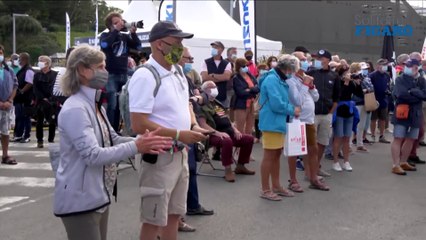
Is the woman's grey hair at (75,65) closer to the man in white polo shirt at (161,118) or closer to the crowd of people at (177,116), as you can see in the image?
the crowd of people at (177,116)

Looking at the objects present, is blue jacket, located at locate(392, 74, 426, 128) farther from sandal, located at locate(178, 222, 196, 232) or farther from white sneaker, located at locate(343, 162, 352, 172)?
sandal, located at locate(178, 222, 196, 232)

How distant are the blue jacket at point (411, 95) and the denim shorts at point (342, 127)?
2.49ft

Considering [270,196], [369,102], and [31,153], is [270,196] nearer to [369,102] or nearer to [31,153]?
[369,102]

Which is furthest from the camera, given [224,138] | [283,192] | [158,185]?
[224,138]

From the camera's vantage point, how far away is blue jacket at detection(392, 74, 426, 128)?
8436mm

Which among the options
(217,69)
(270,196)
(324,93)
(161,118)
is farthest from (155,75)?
(217,69)

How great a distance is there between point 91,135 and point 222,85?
24.8 feet

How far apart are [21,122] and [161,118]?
939 centimetres

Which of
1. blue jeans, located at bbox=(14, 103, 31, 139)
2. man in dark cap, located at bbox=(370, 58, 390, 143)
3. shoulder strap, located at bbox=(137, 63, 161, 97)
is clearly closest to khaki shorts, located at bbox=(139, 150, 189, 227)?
shoulder strap, located at bbox=(137, 63, 161, 97)

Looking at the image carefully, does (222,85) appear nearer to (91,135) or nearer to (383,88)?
(383,88)

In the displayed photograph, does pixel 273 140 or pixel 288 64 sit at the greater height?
pixel 288 64

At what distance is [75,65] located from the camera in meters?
3.22

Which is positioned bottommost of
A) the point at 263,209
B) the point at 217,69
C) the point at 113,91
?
the point at 263,209

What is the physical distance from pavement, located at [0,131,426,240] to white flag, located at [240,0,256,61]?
205 inches
